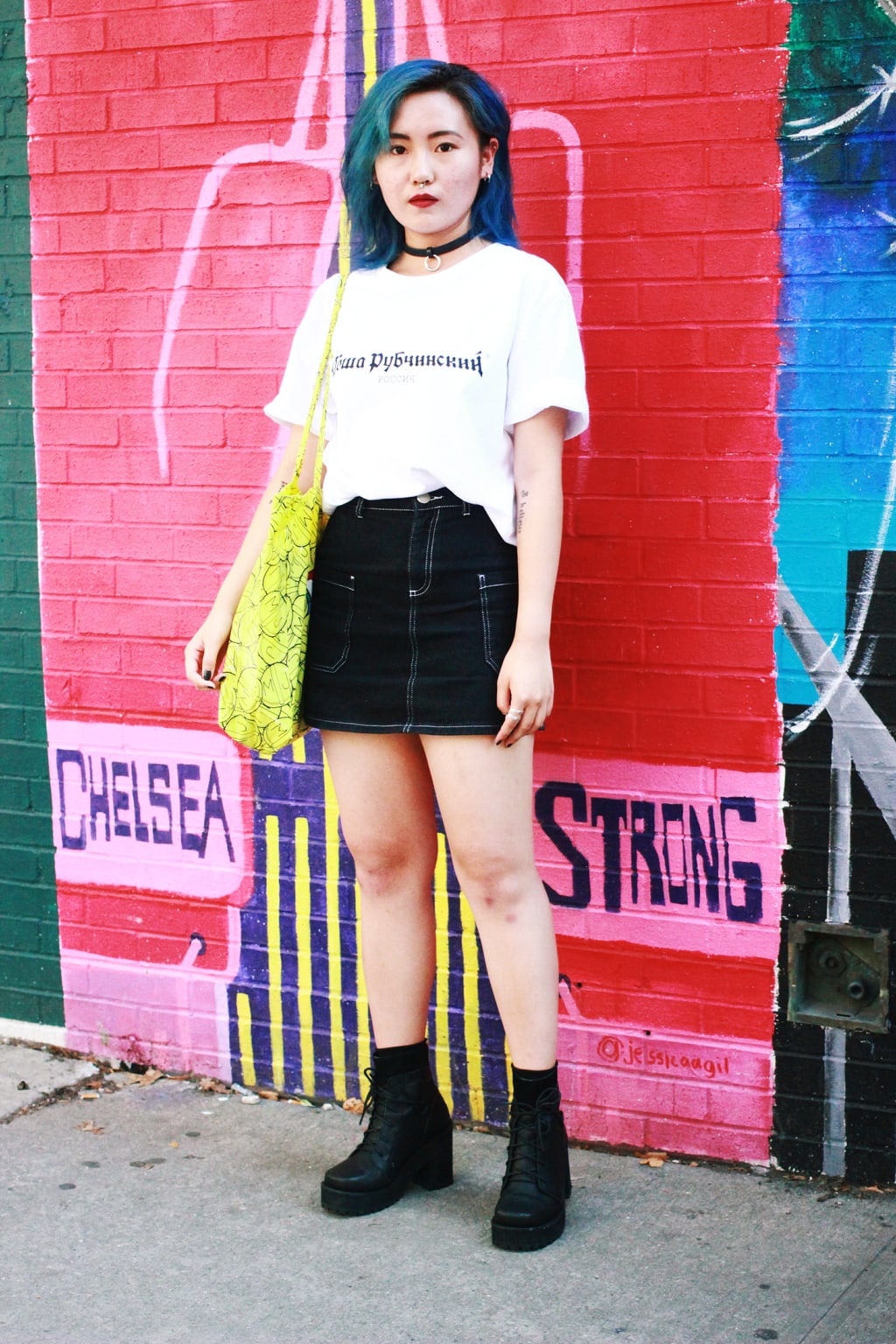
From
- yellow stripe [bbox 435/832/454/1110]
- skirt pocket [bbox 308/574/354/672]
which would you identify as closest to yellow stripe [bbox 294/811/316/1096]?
yellow stripe [bbox 435/832/454/1110]

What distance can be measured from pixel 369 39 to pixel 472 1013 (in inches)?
87.1

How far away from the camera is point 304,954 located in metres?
3.67

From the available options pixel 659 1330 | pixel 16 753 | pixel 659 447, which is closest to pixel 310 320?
pixel 659 447

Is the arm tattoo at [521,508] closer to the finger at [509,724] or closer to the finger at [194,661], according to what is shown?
the finger at [509,724]

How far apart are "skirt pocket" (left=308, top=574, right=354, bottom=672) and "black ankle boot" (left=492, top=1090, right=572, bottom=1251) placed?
938 mm

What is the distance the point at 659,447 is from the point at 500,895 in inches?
39.3

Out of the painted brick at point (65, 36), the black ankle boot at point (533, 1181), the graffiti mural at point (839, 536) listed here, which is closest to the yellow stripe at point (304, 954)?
the black ankle boot at point (533, 1181)

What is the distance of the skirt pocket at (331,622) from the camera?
114 inches

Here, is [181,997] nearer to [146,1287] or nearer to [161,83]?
[146,1287]

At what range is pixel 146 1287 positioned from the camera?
9.20 ft

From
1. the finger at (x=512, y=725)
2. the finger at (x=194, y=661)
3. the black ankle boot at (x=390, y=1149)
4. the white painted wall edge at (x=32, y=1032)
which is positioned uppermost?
the finger at (x=194, y=661)

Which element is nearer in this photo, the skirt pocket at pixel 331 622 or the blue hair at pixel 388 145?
the blue hair at pixel 388 145

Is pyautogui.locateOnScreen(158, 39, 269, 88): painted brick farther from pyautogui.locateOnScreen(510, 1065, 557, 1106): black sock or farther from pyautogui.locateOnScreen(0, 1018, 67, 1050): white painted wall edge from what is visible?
pyautogui.locateOnScreen(0, 1018, 67, 1050): white painted wall edge

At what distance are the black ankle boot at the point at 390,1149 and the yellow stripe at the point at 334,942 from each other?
506 millimetres
